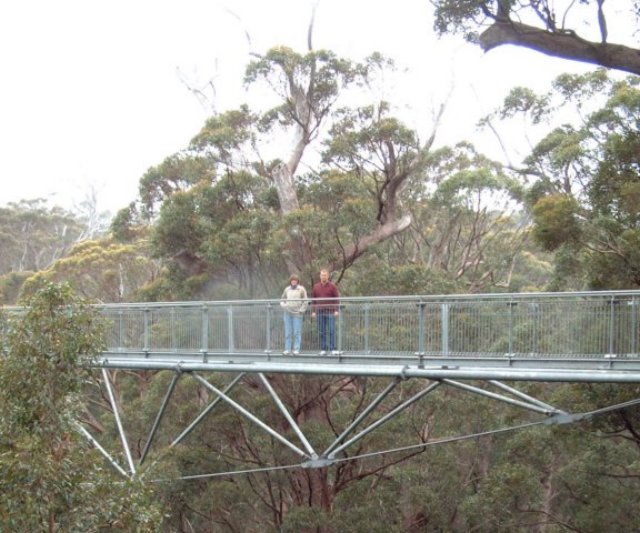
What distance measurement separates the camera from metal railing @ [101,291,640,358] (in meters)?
10.7

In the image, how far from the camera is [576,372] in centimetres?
1002

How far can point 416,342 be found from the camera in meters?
12.4

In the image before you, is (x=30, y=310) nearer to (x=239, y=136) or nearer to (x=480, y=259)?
(x=239, y=136)

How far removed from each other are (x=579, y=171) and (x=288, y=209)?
6738 mm

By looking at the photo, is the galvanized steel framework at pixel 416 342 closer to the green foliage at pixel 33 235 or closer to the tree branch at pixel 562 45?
the tree branch at pixel 562 45

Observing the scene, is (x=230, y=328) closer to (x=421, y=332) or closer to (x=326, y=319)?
(x=326, y=319)

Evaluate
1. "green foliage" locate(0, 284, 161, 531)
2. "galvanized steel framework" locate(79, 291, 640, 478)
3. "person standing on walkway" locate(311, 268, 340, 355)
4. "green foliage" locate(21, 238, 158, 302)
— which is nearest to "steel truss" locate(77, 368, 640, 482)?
"galvanized steel framework" locate(79, 291, 640, 478)

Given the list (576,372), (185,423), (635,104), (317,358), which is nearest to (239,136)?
(185,423)

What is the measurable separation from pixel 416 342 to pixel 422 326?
94 cm

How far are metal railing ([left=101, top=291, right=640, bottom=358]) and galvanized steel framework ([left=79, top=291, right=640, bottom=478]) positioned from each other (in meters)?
0.01

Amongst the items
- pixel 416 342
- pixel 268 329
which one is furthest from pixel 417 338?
pixel 268 329

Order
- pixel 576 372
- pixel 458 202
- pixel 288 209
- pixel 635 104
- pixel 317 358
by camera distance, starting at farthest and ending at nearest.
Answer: pixel 458 202 < pixel 288 209 < pixel 635 104 < pixel 317 358 < pixel 576 372

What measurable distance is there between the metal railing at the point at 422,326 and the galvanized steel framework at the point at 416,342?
0.05 feet

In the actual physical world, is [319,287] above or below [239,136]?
below
